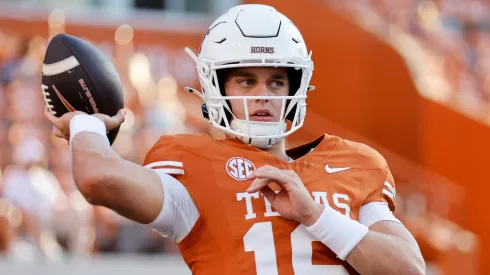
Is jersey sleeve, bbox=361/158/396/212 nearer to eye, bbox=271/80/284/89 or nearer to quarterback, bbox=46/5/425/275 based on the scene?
quarterback, bbox=46/5/425/275

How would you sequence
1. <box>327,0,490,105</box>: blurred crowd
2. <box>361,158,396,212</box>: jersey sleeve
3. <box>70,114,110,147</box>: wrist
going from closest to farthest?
<box>70,114,110,147</box>: wrist, <box>361,158,396,212</box>: jersey sleeve, <box>327,0,490,105</box>: blurred crowd

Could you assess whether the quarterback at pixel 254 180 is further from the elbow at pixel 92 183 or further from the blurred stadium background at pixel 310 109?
the blurred stadium background at pixel 310 109

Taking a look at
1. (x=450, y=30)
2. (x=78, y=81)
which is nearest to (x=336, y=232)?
(x=78, y=81)

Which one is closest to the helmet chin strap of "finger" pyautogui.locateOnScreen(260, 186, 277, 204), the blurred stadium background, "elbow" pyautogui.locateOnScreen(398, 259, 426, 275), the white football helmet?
the white football helmet

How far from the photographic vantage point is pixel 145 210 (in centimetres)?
236

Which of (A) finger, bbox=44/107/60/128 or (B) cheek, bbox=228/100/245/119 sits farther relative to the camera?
(B) cheek, bbox=228/100/245/119

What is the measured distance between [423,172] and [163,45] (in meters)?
3.21

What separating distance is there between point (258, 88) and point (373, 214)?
18.0 inches

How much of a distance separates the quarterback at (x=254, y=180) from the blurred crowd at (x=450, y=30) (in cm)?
760

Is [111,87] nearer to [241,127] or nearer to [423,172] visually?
[241,127]

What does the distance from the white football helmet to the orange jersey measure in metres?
0.06

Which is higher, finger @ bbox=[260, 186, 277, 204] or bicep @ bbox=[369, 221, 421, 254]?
finger @ bbox=[260, 186, 277, 204]

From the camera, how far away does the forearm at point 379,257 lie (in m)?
2.48

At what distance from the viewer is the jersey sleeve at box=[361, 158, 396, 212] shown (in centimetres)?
268
